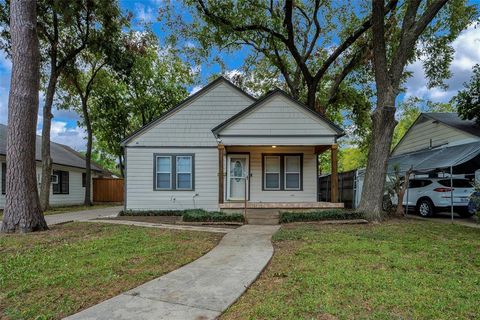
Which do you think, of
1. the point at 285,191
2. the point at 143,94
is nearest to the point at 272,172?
the point at 285,191

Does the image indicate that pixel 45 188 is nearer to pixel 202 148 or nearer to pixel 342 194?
pixel 202 148

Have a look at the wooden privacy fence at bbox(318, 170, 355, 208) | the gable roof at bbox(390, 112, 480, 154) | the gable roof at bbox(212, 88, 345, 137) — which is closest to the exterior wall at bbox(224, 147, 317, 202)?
the gable roof at bbox(212, 88, 345, 137)

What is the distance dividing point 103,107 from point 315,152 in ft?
59.2

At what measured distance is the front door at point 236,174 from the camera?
13711mm

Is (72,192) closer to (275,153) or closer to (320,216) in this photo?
(275,153)

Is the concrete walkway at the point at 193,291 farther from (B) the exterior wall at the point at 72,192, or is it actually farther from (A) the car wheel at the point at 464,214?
(B) the exterior wall at the point at 72,192

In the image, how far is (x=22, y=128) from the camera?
8.33 m

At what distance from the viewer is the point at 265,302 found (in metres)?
3.65

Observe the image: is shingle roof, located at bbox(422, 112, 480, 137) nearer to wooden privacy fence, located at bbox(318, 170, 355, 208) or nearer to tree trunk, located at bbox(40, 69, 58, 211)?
wooden privacy fence, located at bbox(318, 170, 355, 208)

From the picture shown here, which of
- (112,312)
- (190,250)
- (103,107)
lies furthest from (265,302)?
(103,107)

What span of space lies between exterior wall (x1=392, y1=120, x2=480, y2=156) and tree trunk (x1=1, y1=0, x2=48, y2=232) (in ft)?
49.7

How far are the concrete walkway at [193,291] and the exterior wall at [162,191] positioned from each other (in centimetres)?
747

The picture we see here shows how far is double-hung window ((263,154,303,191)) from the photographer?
13.8 m

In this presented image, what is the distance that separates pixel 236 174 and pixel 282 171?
76.8 inches
